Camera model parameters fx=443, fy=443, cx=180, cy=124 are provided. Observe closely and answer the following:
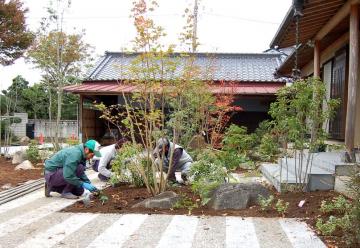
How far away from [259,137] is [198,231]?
9011 mm

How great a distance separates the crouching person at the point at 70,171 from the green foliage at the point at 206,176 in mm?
1621

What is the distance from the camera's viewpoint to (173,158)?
298 inches

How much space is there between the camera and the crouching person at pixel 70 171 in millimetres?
6711

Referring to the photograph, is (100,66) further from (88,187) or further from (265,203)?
(265,203)

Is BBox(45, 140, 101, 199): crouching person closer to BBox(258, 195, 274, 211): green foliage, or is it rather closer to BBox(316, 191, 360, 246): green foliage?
BBox(258, 195, 274, 211): green foliage

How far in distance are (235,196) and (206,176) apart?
0.85 meters

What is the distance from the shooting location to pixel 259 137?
1351 centimetres

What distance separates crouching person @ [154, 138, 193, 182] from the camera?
22.6 feet

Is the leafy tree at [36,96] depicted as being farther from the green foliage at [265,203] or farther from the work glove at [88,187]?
the green foliage at [265,203]

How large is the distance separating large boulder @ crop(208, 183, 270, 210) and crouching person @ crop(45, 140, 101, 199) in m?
2.09

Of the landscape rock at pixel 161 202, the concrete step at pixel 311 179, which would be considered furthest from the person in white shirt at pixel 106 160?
the concrete step at pixel 311 179

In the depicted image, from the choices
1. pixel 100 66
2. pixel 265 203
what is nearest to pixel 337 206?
pixel 265 203

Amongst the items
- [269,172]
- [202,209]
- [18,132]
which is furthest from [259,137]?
[18,132]

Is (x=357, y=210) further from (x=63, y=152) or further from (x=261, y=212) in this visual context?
(x=63, y=152)
